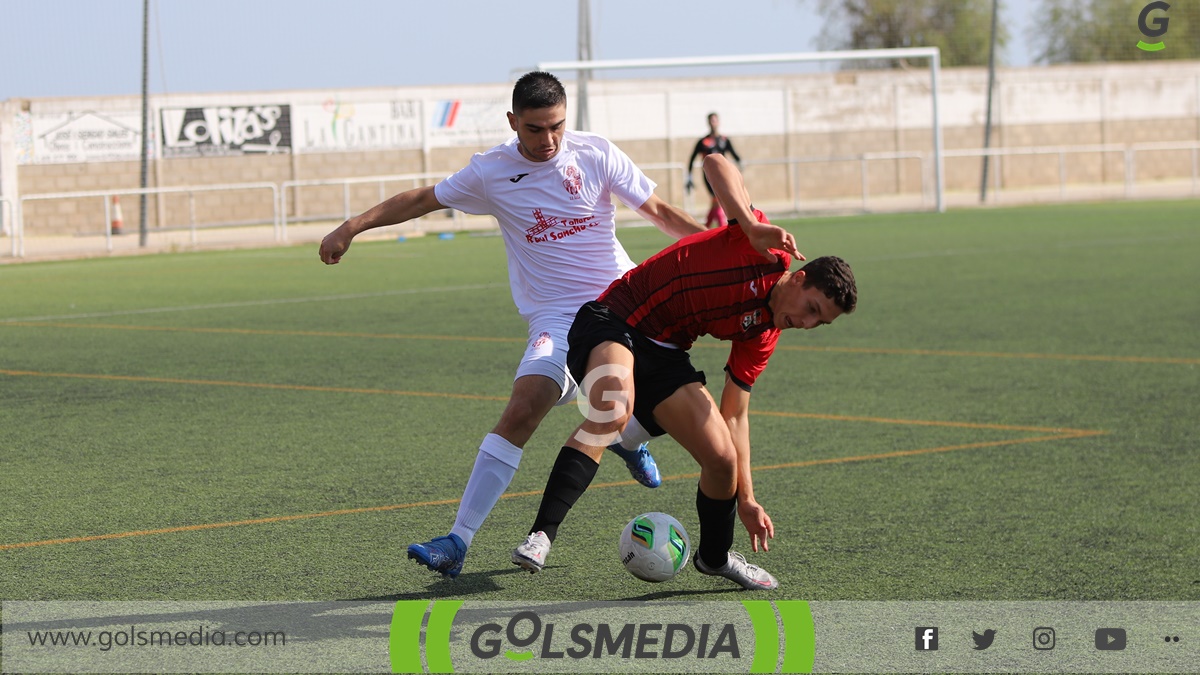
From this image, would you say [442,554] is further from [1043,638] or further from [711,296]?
[1043,638]

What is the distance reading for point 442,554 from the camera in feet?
16.8

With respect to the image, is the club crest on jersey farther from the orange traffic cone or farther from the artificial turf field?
the orange traffic cone

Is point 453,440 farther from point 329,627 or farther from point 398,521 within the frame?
point 329,627

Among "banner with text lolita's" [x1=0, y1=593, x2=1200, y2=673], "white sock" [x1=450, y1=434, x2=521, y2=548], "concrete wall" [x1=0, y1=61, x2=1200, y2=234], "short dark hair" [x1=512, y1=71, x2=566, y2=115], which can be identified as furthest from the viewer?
"concrete wall" [x1=0, y1=61, x2=1200, y2=234]

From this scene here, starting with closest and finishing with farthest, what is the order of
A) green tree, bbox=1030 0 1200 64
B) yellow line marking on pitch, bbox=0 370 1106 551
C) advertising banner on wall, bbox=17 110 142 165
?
1. yellow line marking on pitch, bbox=0 370 1106 551
2. advertising banner on wall, bbox=17 110 142 165
3. green tree, bbox=1030 0 1200 64

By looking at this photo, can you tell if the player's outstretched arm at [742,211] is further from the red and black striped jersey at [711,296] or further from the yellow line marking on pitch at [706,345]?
the yellow line marking on pitch at [706,345]

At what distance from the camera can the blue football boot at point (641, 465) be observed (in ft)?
20.8

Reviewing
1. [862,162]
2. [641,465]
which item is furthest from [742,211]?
[862,162]

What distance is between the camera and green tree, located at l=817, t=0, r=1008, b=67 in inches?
2724

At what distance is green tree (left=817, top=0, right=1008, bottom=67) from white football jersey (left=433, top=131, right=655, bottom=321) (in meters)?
64.6

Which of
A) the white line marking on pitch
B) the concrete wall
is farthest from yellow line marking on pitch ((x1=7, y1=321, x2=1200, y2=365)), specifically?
the concrete wall

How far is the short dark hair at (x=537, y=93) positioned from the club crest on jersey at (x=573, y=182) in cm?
37

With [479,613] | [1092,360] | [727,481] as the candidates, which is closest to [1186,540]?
[727,481]

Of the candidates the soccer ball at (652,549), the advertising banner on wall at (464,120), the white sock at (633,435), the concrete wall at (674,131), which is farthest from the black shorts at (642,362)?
the advertising banner on wall at (464,120)
